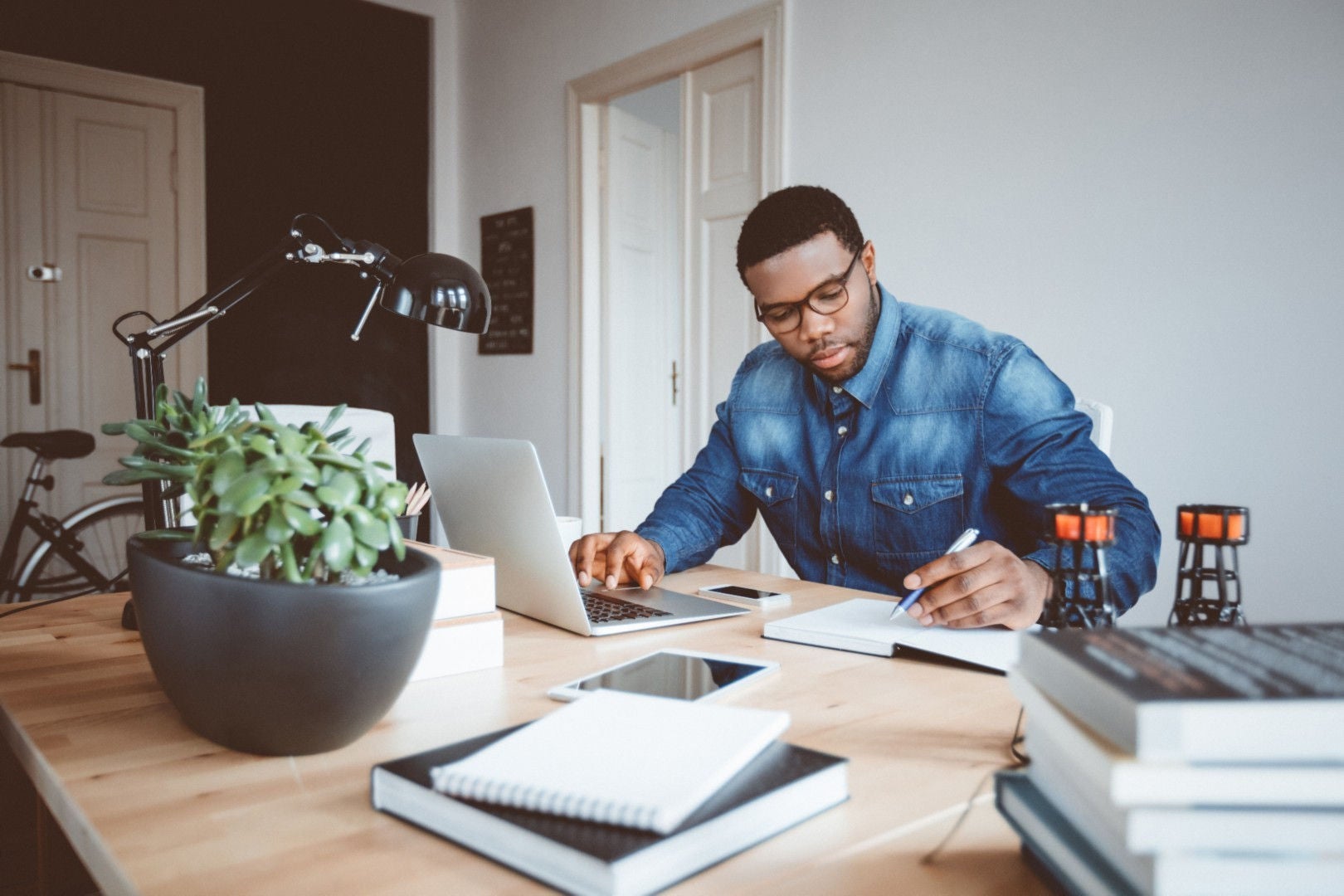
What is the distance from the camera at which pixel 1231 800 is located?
0.37 m

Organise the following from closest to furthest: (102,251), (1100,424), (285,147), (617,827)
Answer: (617,827) → (1100,424) → (102,251) → (285,147)

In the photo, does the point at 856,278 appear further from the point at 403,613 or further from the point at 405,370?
the point at 405,370

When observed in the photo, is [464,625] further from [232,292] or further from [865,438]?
[865,438]

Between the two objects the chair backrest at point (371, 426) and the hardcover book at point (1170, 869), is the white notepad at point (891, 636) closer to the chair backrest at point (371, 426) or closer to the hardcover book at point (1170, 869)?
the hardcover book at point (1170, 869)

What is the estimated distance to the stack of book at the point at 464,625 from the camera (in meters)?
0.86

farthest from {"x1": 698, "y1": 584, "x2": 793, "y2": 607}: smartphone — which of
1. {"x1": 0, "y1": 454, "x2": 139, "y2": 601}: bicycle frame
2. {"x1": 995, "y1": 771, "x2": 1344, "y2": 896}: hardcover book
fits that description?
{"x1": 0, "y1": 454, "x2": 139, "y2": 601}: bicycle frame

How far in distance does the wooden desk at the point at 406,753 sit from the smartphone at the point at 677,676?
19mm

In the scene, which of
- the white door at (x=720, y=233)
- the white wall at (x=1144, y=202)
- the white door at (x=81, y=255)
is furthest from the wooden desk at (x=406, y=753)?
the white door at (x=81, y=255)

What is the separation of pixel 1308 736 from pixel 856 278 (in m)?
1.28

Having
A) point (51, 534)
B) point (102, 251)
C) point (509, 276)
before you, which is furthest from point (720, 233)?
point (51, 534)

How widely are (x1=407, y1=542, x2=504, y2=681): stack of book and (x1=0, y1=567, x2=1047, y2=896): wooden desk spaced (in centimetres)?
2

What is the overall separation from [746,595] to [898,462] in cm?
44

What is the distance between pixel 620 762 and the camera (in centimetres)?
51

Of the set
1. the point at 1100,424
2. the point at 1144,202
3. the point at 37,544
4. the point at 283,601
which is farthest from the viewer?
the point at 37,544
